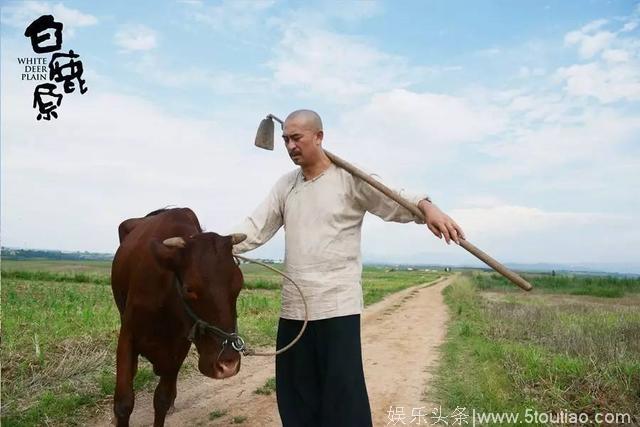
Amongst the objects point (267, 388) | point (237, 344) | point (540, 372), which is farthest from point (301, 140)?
point (540, 372)

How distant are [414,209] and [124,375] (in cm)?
239

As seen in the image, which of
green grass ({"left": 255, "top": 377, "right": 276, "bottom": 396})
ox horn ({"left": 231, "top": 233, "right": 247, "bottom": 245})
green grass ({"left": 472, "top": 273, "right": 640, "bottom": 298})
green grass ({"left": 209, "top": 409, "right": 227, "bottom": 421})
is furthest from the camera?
green grass ({"left": 472, "top": 273, "right": 640, "bottom": 298})

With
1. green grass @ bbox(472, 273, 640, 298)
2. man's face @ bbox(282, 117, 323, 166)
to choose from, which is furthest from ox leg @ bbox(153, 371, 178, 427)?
green grass @ bbox(472, 273, 640, 298)

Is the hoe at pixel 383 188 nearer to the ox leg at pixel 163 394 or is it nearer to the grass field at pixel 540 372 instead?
the ox leg at pixel 163 394

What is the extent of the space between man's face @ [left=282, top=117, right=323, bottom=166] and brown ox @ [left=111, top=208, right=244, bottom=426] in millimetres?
645

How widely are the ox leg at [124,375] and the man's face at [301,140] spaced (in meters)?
1.84

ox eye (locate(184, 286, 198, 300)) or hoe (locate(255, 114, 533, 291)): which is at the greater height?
hoe (locate(255, 114, 533, 291))

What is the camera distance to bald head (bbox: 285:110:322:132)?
10.7 feet

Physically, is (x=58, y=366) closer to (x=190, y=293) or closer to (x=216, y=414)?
(x=216, y=414)

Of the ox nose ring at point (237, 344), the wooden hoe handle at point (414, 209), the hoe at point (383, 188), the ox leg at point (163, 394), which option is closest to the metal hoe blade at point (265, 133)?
the hoe at point (383, 188)

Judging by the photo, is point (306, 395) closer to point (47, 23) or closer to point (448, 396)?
point (448, 396)

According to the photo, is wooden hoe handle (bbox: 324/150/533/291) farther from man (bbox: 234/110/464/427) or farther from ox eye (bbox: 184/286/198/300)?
ox eye (bbox: 184/286/198/300)

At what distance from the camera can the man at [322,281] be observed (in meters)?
3.22

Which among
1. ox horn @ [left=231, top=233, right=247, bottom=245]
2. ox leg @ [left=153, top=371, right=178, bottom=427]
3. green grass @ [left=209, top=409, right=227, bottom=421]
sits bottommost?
green grass @ [left=209, top=409, right=227, bottom=421]
